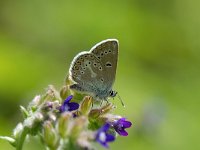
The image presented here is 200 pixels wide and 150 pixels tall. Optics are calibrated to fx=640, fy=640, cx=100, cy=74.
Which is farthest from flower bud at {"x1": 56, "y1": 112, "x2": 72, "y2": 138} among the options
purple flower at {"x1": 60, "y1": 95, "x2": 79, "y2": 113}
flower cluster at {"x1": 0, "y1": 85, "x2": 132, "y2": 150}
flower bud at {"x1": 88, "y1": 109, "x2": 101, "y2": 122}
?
flower bud at {"x1": 88, "y1": 109, "x2": 101, "y2": 122}

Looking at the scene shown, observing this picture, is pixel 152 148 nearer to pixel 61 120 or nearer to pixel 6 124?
pixel 6 124

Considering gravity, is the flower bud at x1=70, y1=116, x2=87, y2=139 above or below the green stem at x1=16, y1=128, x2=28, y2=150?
above

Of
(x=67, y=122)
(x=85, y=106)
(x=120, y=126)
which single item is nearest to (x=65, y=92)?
(x=85, y=106)

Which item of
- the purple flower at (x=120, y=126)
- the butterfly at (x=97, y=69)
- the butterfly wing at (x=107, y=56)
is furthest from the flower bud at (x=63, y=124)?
the butterfly wing at (x=107, y=56)

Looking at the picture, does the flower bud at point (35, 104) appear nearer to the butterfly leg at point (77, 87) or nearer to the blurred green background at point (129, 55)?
the butterfly leg at point (77, 87)

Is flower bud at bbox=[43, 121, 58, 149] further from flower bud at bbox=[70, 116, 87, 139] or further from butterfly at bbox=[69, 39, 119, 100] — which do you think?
butterfly at bbox=[69, 39, 119, 100]

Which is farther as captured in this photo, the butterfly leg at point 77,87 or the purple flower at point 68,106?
the butterfly leg at point 77,87

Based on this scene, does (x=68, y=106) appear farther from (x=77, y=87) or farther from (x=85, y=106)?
(x=77, y=87)
